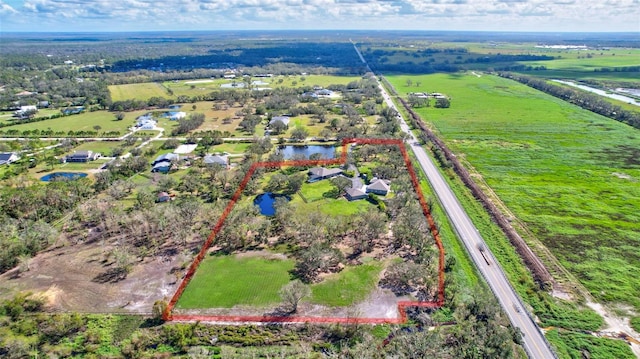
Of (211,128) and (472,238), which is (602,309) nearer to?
(472,238)

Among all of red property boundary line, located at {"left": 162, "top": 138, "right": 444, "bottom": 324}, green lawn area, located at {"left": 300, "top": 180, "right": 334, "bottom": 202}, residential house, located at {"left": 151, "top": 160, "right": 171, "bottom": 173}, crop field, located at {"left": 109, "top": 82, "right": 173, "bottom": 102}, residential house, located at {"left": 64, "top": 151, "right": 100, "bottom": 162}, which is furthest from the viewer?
crop field, located at {"left": 109, "top": 82, "right": 173, "bottom": 102}

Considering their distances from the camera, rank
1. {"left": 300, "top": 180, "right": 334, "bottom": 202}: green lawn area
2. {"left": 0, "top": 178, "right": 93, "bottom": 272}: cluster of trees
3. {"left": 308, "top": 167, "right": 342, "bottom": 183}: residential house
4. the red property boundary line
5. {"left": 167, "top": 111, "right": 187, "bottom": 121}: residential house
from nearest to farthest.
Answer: the red property boundary line < {"left": 0, "top": 178, "right": 93, "bottom": 272}: cluster of trees < {"left": 300, "top": 180, "right": 334, "bottom": 202}: green lawn area < {"left": 308, "top": 167, "right": 342, "bottom": 183}: residential house < {"left": 167, "top": 111, "right": 187, "bottom": 121}: residential house

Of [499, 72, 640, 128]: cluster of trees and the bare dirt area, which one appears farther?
[499, 72, 640, 128]: cluster of trees

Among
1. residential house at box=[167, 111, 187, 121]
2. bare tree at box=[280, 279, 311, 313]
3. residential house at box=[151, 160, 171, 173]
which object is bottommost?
bare tree at box=[280, 279, 311, 313]

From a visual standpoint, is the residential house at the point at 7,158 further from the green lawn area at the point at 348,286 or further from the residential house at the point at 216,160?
the green lawn area at the point at 348,286

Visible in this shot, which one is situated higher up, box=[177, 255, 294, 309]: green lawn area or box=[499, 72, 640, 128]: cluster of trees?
box=[499, 72, 640, 128]: cluster of trees

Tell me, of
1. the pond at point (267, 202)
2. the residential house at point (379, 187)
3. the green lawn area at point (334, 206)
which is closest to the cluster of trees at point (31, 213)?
the pond at point (267, 202)

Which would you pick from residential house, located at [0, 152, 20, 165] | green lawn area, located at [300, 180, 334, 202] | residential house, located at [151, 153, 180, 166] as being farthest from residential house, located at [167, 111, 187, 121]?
green lawn area, located at [300, 180, 334, 202]

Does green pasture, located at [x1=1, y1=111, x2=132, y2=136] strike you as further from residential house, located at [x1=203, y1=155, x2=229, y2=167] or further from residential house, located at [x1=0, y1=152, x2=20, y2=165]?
residential house, located at [x1=203, y1=155, x2=229, y2=167]
